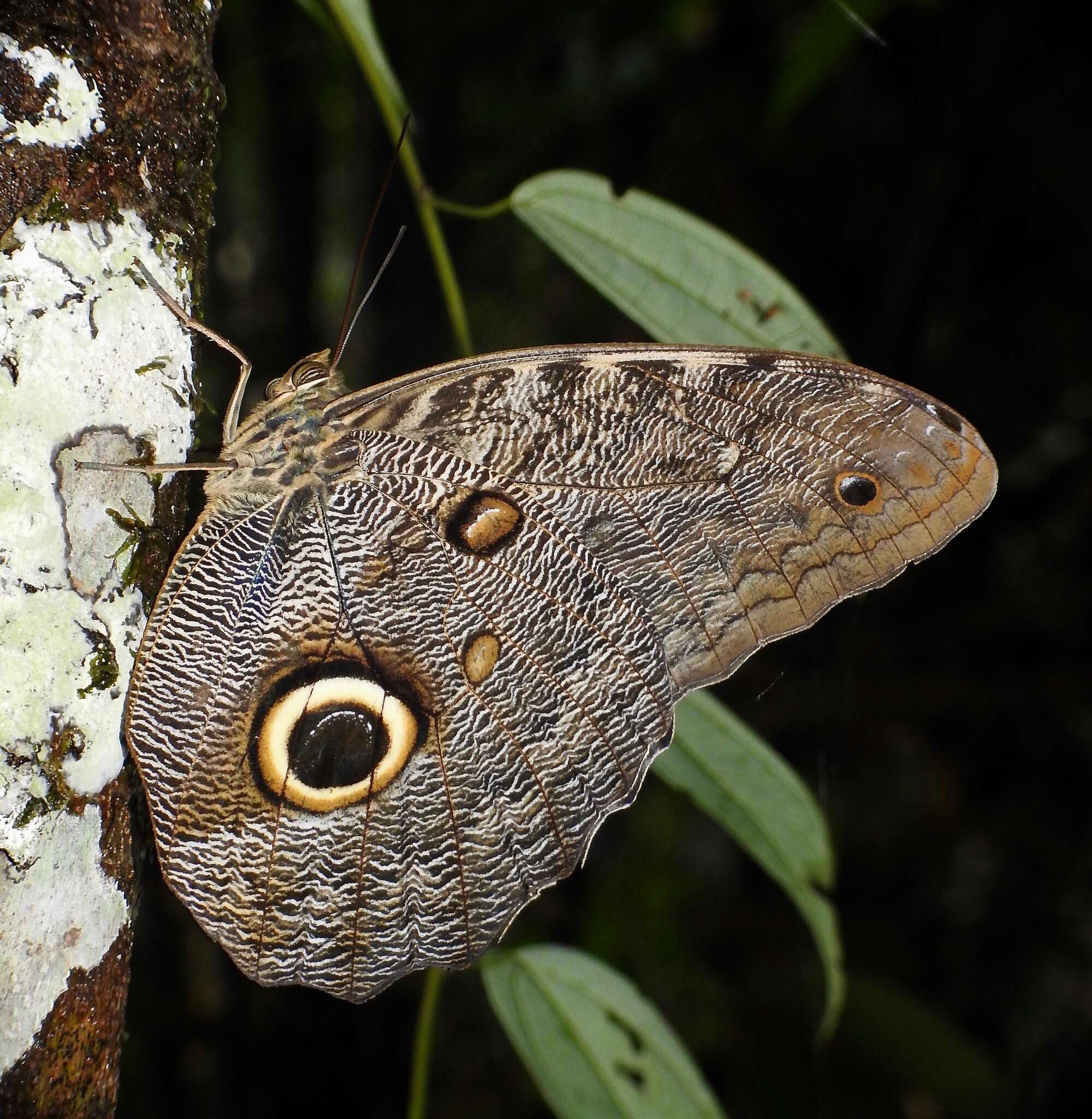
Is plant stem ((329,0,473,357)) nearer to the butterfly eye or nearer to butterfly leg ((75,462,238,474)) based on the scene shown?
the butterfly eye

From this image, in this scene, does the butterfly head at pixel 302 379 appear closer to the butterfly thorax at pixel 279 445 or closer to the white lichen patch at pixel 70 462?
the butterfly thorax at pixel 279 445

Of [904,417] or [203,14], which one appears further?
[904,417]

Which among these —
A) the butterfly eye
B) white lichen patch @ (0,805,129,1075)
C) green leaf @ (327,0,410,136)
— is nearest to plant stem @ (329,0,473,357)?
green leaf @ (327,0,410,136)

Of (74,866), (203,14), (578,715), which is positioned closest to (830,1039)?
(578,715)

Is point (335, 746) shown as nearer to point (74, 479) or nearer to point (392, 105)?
point (74, 479)

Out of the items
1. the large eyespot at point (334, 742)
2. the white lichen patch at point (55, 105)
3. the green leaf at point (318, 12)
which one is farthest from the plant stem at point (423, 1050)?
the green leaf at point (318, 12)

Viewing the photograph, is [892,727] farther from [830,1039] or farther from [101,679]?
[101,679]

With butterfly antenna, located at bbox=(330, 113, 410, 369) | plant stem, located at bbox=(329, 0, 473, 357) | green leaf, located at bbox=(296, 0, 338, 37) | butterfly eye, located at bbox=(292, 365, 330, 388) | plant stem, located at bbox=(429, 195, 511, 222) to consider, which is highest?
green leaf, located at bbox=(296, 0, 338, 37)
